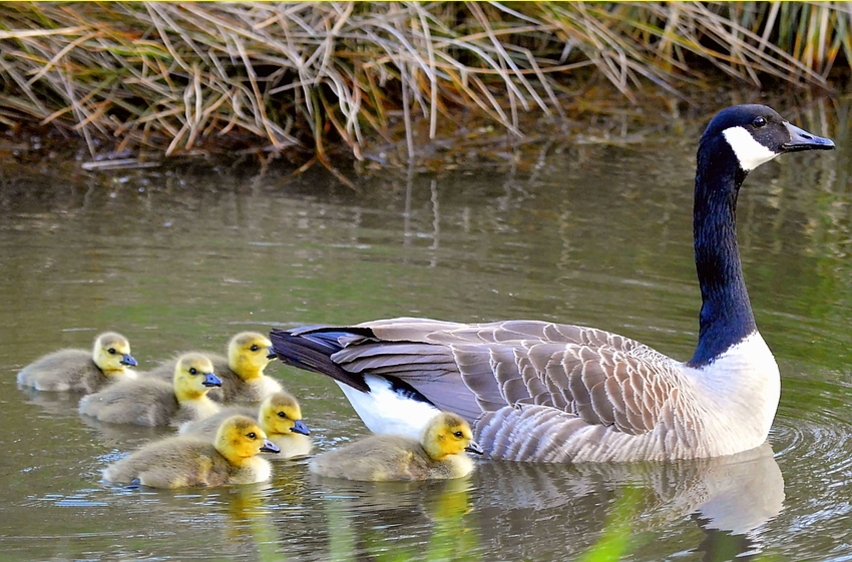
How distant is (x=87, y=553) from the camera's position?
5.43m

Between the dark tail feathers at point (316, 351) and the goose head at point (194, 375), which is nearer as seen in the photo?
the dark tail feathers at point (316, 351)

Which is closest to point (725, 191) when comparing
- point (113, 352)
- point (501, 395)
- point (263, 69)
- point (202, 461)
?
point (501, 395)

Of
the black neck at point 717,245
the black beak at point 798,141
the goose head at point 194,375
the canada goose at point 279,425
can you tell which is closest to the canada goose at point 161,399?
the goose head at point 194,375

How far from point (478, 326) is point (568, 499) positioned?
1.22m

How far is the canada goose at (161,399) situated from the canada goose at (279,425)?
267 millimetres

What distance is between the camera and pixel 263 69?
1237 centimetres

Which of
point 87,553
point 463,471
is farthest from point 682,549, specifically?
point 87,553

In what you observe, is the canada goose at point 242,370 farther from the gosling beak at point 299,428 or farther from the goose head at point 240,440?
the goose head at point 240,440

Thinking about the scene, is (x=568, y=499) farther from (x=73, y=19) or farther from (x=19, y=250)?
(x=73, y=19)

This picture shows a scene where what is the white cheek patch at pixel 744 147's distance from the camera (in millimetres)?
7465

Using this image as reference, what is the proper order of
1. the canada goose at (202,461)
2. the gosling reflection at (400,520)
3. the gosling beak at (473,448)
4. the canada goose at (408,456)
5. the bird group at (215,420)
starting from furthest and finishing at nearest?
the gosling beak at (473,448) → the canada goose at (408,456) → the bird group at (215,420) → the canada goose at (202,461) → the gosling reflection at (400,520)

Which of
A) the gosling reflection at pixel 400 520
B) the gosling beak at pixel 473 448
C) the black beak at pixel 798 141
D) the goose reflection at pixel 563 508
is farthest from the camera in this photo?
the black beak at pixel 798 141

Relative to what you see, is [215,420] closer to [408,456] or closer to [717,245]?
[408,456]

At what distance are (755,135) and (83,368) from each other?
3.98 m
